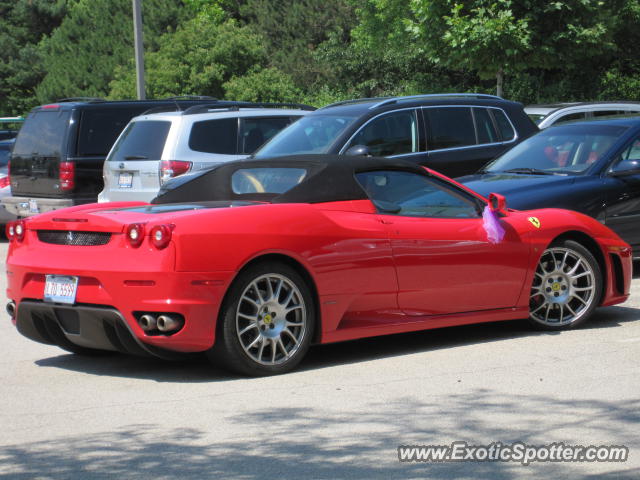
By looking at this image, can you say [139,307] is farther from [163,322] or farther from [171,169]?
[171,169]

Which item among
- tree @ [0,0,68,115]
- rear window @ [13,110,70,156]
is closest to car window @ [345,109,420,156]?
rear window @ [13,110,70,156]

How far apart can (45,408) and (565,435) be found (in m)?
2.78

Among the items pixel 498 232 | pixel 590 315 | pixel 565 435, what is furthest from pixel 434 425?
pixel 590 315

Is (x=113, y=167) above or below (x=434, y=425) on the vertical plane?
above

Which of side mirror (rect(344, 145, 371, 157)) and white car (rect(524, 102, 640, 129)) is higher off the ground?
white car (rect(524, 102, 640, 129))

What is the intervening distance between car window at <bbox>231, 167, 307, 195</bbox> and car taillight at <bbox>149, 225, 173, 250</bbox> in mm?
1174

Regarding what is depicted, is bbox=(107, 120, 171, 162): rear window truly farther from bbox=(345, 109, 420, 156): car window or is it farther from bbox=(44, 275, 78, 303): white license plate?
bbox=(44, 275, 78, 303): white license plate

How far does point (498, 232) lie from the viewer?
8156 millimetres

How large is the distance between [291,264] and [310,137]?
584 cm

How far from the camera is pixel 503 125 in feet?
45.8

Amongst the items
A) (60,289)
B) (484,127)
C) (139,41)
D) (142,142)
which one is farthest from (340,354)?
(139,41)

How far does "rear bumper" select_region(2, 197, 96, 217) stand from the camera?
16.0 m

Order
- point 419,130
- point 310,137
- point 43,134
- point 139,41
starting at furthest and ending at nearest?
point 139,41 < point 43,134 < point 419,130 < point 310,137

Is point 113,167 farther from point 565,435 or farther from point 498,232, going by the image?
point 565,435
